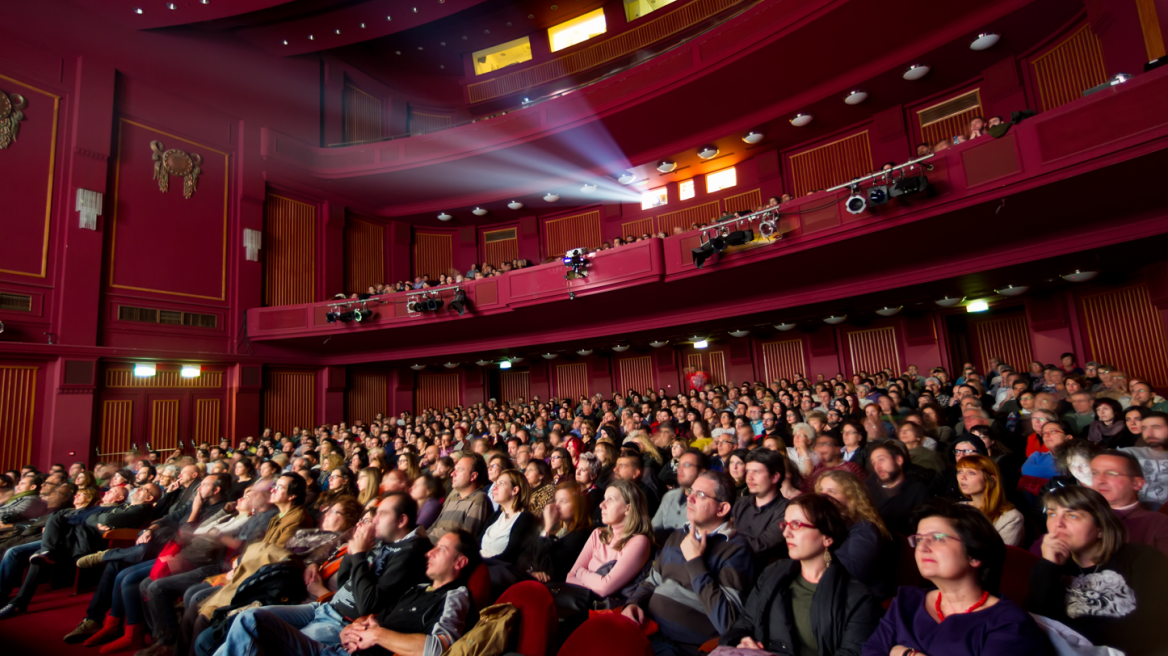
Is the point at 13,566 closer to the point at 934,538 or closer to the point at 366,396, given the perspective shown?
the point at 934,538

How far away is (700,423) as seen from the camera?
533cm

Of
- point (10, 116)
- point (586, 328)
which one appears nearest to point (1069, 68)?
point (586, 328)

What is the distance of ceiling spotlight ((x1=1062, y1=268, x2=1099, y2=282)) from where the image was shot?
21.1 ft

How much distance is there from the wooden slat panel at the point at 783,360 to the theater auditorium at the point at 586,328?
4.4 inches

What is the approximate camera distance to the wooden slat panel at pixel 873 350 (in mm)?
9273

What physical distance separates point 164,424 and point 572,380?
282 inches

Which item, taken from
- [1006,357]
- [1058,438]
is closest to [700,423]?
[1058,438]

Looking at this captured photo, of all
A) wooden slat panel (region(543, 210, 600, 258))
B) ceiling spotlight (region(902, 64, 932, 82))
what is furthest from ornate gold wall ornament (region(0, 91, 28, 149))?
ceiling spotlight (region(902, 64, 932, 82))

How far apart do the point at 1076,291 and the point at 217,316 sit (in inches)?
503

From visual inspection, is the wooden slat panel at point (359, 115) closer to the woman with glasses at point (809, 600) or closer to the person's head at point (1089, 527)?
the woman with glasses at point (809, 600)

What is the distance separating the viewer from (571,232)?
12.2 meters

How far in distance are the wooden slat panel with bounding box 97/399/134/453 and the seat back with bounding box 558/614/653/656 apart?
9394 millimetres

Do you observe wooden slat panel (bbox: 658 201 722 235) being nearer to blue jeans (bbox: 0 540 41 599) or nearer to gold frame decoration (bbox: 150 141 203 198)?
gold frame decoration (bbox: 150 141 203 198)

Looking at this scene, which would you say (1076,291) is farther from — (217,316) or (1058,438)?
(217,316)
